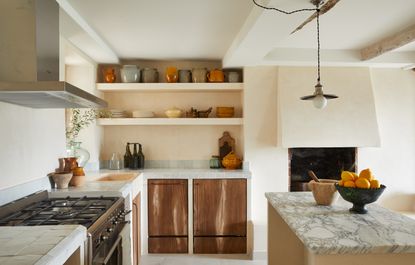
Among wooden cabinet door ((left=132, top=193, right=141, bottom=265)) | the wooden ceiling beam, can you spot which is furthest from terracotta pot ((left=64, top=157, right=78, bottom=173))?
the wooden ceiling beam

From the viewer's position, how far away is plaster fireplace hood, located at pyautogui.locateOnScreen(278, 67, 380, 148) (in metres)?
3.70

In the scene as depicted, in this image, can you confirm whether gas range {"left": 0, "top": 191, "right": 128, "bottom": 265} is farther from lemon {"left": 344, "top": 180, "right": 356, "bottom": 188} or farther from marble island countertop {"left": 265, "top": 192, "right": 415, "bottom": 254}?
lemon {"left": 344, "top": 180, "right": 356, "bottom": 188}

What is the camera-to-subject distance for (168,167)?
4090 mm

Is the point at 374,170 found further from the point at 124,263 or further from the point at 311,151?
the point at 124,263

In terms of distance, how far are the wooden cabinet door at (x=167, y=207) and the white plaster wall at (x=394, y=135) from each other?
246cm

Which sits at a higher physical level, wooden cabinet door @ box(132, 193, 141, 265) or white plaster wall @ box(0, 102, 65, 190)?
white plaster wall @ box(0, 102, 65, 190)

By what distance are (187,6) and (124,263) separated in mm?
2097

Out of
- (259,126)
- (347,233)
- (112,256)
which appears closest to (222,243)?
(259,126)

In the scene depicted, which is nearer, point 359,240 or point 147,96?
point 359,240

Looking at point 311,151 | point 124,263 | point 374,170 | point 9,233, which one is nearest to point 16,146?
point 9,233

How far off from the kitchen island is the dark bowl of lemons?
9cm

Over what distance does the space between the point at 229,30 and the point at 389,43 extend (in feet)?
5.52

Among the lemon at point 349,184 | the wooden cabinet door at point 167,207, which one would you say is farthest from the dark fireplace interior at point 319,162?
the lemon at point 349,184

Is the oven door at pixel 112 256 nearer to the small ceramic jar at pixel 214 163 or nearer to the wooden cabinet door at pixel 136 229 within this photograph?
the wooden cabinet door at pixel 136 229
